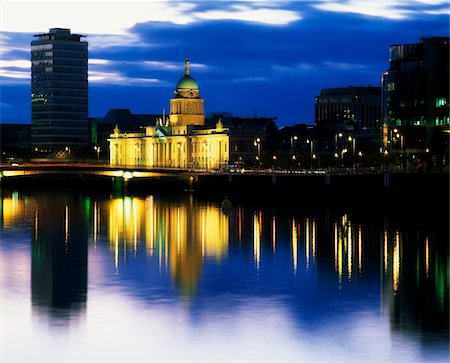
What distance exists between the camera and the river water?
37750mm

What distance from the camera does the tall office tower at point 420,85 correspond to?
164 m

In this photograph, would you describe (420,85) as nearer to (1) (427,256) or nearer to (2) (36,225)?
(2) (36,225)

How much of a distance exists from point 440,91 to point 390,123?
12.6m

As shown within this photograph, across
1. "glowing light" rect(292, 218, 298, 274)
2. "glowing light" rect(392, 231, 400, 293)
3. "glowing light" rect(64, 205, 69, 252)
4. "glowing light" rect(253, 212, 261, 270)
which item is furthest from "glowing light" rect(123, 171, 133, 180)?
"glowing light" rect(392, 231, 400, 293)

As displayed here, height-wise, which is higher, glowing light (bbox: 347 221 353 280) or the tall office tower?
the tall office tower

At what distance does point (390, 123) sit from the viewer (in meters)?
175

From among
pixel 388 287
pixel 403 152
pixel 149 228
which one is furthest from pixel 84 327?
pixel 403 152

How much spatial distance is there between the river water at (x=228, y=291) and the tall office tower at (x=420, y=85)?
2995 inches

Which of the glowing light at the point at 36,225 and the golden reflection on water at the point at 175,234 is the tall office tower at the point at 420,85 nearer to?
the golden reflection on water at the point at 175,234

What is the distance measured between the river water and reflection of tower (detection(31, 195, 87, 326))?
109 mm

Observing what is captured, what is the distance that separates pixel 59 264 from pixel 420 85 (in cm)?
11491

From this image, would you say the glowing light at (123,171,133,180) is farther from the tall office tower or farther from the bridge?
the tall office tower

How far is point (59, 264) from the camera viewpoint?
200 feet

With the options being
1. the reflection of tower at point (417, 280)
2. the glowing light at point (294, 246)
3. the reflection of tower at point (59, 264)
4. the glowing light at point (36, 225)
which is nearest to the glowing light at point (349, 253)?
the reflection of tower at point (417, 280)
